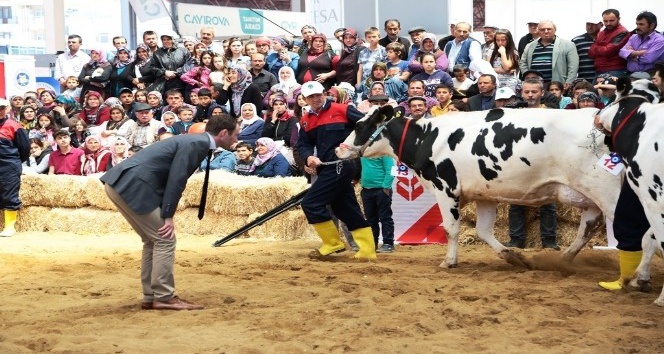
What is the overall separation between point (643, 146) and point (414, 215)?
17.5 feet

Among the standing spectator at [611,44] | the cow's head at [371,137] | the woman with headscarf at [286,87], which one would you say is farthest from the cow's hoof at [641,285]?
the woman with headscarf at [286,87]

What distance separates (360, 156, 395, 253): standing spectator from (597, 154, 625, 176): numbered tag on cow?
3419 mm

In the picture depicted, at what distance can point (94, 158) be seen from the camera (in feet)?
55.2

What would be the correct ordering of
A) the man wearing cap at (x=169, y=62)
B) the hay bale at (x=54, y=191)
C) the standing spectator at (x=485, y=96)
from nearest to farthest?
the standing spectator at (x=485, y=96) → the hay bale at (x=54, y=191) → the man wearing cap at (x=169, y=62)

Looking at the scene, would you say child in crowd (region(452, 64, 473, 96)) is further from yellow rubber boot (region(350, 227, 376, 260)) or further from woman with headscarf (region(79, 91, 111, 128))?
woman with headscarf (region(79, 91, 111, 128))

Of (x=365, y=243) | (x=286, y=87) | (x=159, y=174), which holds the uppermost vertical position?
(x=286, y=87)

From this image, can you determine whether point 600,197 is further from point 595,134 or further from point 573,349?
point 573,349

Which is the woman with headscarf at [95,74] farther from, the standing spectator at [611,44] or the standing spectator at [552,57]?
the standing spectator at [611,44]

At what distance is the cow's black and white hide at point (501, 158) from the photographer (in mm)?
9883

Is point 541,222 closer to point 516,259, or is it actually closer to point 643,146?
point 516,259

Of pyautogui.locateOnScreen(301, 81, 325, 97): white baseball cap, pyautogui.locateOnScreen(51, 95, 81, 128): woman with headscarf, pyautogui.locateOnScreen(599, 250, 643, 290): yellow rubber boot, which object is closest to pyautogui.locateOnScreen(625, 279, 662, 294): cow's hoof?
pyautogui.locateOnScreen(599, 250, 643, 290): yellow rubber boot

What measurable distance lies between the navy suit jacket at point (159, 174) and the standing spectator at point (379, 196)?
4.28m

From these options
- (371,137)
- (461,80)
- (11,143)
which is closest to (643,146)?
(371,137)

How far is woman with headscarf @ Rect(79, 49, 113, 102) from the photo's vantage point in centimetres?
2123
